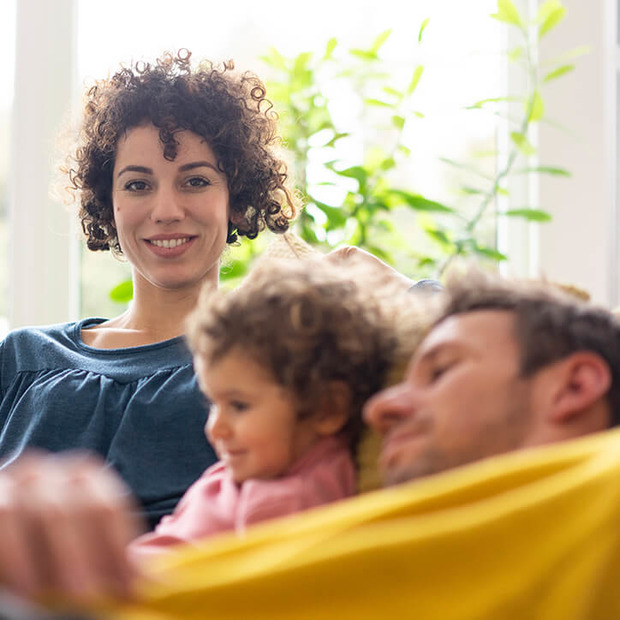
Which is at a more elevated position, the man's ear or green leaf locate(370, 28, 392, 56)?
green leaf locate(370, 28, 392, 56)

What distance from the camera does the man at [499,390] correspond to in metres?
0.80

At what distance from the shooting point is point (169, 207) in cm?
158

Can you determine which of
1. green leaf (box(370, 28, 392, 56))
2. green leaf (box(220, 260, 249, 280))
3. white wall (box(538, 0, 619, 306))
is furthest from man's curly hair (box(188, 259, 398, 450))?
white wall (box(538, 0, 619, 306))

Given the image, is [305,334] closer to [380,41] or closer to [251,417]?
[251,417]

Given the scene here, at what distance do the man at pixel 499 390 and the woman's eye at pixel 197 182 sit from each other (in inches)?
34.2

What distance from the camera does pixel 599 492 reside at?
2.07 feet

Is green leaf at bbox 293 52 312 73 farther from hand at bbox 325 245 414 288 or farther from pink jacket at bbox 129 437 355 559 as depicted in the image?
pink jacket at bbox 129 437 355 559

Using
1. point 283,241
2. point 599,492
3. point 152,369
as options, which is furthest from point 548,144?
point 599,492

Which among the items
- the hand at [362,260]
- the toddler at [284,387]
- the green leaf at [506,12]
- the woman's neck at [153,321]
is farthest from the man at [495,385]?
the green leaf at [506,12]

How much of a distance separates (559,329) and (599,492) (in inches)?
9.6

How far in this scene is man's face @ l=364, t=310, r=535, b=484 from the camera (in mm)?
796

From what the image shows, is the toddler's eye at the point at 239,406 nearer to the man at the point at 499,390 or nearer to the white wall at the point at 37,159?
the man at the point at 499,390

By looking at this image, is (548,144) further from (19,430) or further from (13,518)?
(13,518)

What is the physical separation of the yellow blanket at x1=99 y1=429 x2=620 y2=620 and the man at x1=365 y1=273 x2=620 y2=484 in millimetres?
124
